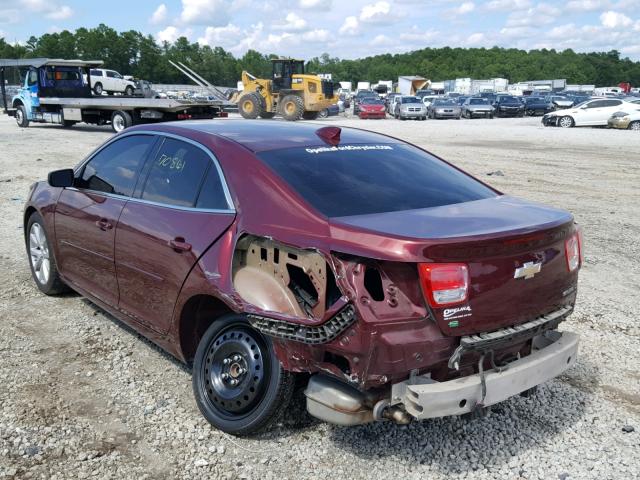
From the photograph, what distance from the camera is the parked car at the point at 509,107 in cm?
4147

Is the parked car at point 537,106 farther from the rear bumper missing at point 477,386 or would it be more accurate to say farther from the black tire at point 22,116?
the rear bumper missing at point 477,386

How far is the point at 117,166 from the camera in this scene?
14.8 feet

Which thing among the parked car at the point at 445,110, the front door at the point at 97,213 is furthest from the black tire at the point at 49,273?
the parked car at the point at 445,110

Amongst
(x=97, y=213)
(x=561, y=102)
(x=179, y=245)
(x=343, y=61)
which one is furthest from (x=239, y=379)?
(x=343, y=61)

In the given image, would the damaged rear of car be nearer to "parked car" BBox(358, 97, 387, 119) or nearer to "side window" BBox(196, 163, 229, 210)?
"side window" BBox(196, 163, 229, 210)

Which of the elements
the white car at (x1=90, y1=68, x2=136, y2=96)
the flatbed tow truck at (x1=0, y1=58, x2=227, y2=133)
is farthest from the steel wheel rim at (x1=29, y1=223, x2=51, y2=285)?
the white car at (x1=90, y1=68, x2=136, y2=96)

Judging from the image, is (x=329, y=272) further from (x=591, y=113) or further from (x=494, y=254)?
(x=591, y=113)

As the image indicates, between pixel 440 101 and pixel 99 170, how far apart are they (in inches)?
1512

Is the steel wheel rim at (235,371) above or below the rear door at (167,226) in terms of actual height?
below

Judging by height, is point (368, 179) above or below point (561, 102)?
above

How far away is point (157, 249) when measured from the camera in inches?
148

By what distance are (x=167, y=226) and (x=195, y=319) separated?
58 cm

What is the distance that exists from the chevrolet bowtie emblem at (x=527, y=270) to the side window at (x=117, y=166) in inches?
102

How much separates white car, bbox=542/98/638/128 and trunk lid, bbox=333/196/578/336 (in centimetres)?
2964
